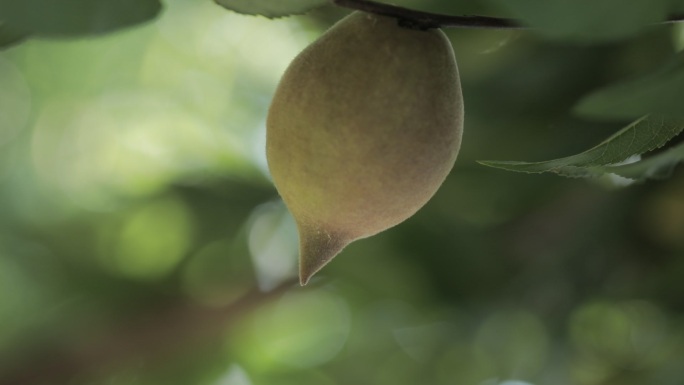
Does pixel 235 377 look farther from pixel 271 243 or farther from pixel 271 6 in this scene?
pixel 271 6

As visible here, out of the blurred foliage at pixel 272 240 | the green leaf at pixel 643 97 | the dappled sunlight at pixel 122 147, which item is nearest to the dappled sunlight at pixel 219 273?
the blurred foliage at pixel 272 240

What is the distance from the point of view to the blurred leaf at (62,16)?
25 centimetres

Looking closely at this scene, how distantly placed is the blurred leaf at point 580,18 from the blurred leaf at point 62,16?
121 millimetres

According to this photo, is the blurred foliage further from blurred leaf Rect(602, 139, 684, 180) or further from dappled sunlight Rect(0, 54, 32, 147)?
blurred leaf Rect(602, 139, 684, 180)

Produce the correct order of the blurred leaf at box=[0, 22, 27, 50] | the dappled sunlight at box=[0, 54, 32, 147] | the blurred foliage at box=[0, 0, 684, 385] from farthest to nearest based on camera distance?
the dappled sunlight at box=[0, 54, 32, 147] < the blurred foliage at box=[0, 0, 684, 385] < the blurred leaf at box=[0, 22, 27, 50]

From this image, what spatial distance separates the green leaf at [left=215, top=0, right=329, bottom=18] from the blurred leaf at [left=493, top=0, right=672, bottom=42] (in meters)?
0.13

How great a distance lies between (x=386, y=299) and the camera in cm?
109

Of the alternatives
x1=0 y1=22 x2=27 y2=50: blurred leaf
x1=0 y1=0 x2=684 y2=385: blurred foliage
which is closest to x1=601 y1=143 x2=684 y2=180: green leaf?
x1=0 y1=22 x2=27 y2=50: blurred leaf

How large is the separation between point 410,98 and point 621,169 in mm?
78

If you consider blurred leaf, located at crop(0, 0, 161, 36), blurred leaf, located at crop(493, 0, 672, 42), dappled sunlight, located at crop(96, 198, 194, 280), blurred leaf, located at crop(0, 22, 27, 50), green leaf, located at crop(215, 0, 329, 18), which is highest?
blurred leaf, located at crop(493, 0, 672, 42)

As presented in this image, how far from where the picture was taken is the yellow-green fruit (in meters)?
0.29

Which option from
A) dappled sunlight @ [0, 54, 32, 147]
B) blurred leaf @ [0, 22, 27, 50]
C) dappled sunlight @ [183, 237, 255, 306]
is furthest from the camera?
dappled sunlight @ [0, 54, 32, 147]

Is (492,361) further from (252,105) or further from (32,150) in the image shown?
(32,150)

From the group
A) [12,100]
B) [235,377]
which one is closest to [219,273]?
[235,377]
